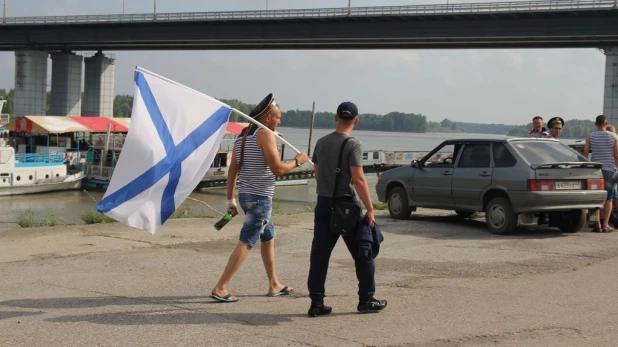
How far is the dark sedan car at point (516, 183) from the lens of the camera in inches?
500

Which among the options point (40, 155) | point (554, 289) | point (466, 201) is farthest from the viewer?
point (40, 155)

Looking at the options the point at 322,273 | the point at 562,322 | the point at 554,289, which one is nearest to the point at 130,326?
the point at 322,273

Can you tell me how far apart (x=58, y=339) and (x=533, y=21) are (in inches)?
2064

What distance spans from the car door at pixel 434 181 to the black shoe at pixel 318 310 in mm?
7468

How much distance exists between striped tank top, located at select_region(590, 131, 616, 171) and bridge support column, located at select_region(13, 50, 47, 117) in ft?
244

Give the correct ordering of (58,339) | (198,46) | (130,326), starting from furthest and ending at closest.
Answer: (198,46) < (130,326) < (58,339)

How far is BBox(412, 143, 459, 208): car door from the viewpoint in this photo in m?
14.2

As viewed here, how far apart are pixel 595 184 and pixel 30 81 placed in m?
76.2

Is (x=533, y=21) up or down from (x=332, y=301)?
up

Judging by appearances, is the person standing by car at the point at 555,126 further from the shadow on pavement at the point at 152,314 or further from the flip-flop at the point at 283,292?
the shadow on pavement at the point at 152,314

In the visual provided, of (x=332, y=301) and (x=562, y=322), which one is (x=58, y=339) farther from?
(x=562, y=322)

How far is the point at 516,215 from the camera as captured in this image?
1291 cm

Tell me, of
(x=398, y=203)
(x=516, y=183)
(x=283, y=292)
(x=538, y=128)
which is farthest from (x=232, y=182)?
(x=538, y=128)

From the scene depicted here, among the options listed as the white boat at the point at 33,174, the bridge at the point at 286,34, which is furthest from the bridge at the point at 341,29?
the white boat at the point at 33,174
